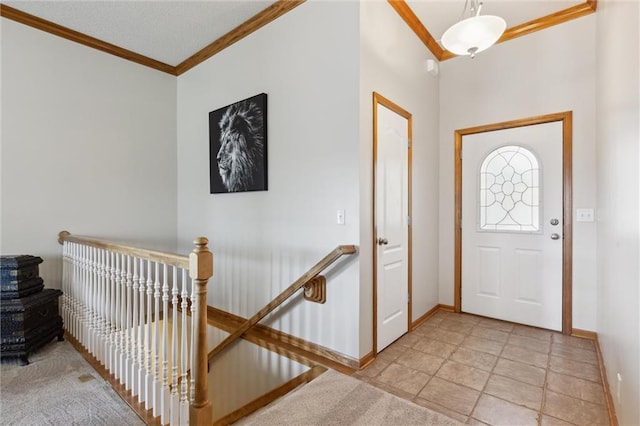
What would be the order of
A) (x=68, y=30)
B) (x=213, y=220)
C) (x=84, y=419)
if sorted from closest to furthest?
(x=84, y=419) < (x=68, y=30) < (x=213, y=220)

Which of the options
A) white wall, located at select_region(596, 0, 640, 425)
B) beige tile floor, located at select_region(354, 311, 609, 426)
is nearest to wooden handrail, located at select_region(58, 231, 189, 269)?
beige tile floor, located at select_region(354, 311, 609, 426)

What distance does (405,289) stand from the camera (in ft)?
9.78

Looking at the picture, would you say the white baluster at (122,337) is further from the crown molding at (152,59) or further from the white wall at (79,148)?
the crown molding at (152,59)

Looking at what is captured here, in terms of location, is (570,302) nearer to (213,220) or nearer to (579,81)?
(579,81)

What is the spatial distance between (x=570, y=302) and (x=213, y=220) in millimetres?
3673

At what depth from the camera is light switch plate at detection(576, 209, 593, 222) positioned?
2844mm

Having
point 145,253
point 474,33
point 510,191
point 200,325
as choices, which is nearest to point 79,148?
point 145,253

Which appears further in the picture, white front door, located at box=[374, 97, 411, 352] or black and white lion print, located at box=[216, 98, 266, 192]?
black and white lion print, located at box=[216, 98, 266, 192]

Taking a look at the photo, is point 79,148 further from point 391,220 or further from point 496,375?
point 496,375

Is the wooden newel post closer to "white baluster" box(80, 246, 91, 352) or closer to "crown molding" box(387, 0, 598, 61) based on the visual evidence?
"white baluster" box(80, 246, 91, 352)

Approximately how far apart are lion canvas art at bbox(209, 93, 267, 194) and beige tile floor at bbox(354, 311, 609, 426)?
1.96 meters

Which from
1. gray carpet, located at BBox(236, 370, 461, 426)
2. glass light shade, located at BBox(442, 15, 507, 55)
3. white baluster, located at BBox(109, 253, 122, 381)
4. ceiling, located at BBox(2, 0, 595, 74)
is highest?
ceiling, located at BBox(2, 0, 595, 74)

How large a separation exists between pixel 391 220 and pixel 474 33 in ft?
4.83

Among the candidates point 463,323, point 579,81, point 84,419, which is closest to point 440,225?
point 463,323
